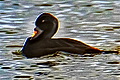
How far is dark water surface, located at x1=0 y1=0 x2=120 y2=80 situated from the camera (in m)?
13.9

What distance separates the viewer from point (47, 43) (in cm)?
1596

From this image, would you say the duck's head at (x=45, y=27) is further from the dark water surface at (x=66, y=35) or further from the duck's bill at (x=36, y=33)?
the dark water surface at (x=66, y=35)

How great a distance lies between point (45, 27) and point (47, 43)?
0.48m

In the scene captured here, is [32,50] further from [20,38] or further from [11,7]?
[11,7]

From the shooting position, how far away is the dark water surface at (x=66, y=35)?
1392 centimetres

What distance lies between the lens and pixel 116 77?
13547 mm

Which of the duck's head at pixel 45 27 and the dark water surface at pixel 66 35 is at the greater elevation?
the duck's head at pixel 45 27

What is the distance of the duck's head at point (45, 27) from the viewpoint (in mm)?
16156

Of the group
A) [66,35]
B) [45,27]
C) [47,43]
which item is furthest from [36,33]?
[66,35]

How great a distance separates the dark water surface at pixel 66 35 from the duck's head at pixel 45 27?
55cm

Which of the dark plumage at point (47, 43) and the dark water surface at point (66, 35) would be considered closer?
the dark water surface at point (66, 35)

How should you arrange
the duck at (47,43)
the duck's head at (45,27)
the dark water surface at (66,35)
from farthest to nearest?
the duck's head at (45,27) < the duck at (47,43) < the dark water surface at (66,35)

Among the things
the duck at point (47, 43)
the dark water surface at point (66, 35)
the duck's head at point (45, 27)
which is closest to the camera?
the dark water surface at point (66, 35)

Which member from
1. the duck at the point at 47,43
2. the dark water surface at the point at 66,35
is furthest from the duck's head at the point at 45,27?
the dark water surface at the point at 66,35
